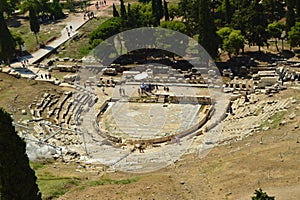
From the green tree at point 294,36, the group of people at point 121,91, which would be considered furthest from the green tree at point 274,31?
the group of people at point 121,91

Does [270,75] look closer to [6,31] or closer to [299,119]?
[299,119]

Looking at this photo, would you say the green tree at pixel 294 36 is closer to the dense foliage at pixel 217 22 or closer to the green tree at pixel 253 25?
the dense foliage at pixel 217 22

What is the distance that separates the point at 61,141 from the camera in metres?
38.1

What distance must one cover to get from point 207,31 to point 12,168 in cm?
3292

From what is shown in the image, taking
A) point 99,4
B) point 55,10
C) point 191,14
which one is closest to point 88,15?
point 55,10

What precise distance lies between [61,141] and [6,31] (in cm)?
2042

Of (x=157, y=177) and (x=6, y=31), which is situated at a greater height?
(x=6, y=31)

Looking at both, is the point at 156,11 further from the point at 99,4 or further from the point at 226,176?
the point at 226,176

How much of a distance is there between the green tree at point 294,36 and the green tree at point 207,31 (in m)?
8.07

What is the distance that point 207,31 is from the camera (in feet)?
165

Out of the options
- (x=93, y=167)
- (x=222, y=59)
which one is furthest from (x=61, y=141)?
(x=222, y=59)

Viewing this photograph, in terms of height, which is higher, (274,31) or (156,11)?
(156,11)

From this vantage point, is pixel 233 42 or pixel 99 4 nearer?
pixel 233 42

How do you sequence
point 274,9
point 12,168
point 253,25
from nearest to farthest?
1. point 12,168
2. point 253,25
3. point 274,9
